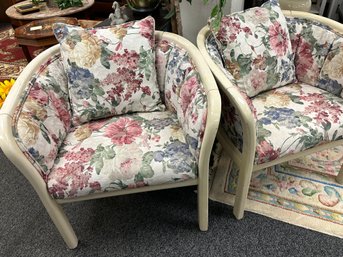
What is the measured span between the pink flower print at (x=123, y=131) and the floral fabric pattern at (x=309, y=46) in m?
0.83

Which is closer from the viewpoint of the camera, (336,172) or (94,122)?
(94,122)

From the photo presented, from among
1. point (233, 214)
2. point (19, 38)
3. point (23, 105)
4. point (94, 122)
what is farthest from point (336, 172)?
point (19, 38)

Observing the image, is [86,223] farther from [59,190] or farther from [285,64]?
[285,64]

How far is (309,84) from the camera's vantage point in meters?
1.30

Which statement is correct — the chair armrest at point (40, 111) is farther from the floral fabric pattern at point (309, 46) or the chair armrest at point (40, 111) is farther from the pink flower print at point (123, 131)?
the floral fabric pattern at point (309, 46)

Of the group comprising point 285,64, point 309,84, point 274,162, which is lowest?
point 274,162

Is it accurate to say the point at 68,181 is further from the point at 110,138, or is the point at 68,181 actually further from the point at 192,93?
the point at 192,93

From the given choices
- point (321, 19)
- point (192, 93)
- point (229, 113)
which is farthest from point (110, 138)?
point (321, 19)

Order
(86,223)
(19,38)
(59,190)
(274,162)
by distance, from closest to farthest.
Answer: (59,190) → (274,162) → (86,223) → (19,38)

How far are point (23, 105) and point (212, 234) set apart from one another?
3.02ft

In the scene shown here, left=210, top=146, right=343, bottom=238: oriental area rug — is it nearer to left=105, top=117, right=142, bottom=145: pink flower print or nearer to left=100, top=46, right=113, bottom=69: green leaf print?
left=105, top=117, right=142, bottom=145: pink flower print

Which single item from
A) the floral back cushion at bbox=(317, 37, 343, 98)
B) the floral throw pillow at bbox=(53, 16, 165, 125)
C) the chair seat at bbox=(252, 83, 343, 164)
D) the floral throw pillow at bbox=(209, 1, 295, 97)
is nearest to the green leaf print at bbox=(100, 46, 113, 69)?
the floral throw pillow at bbox=(53, 16, 165, 125)

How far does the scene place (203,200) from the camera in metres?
1.07

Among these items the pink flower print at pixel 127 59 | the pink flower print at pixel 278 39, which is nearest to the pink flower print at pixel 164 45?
the pink flower print at pixel 127 59
